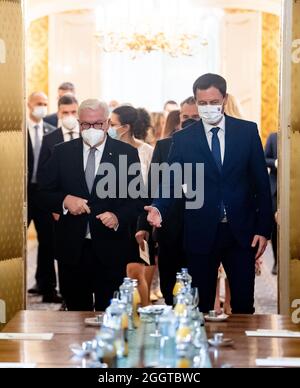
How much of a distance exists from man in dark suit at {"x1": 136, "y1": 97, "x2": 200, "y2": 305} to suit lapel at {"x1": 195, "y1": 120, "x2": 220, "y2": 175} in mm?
419

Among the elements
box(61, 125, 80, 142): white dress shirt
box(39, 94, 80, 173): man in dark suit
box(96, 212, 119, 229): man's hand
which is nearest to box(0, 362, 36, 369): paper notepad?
box(96, 212, 119, 229): man's hand

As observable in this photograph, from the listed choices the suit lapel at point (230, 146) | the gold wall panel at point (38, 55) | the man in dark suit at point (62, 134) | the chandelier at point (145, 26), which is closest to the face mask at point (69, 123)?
the man in dark suit at point (62, 134)

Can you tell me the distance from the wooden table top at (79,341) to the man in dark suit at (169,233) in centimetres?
162

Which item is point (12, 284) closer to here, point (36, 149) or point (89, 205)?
point (89, 205)

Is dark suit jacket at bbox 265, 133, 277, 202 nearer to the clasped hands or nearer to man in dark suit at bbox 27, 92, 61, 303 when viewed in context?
man in dark suit at bbox 27, 92, 61, 303

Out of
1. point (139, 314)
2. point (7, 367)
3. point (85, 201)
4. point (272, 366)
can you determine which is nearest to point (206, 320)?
point (139, 314)

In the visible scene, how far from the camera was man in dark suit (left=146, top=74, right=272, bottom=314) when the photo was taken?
5.53 metres

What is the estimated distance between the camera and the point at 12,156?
18.9ft

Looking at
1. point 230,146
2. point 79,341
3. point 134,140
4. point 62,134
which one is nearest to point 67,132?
point 62,134

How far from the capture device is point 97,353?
3.45 metres

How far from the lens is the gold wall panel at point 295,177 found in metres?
5.67
